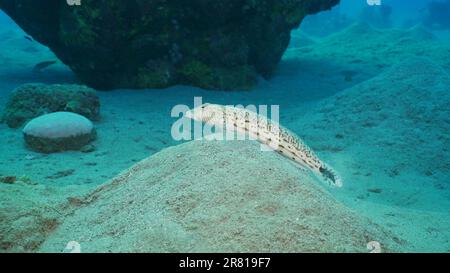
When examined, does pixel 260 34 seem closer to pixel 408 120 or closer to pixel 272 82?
pixel 272 82

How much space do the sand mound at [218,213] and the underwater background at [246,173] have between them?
0.01 meters

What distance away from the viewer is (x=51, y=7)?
11.1 metres

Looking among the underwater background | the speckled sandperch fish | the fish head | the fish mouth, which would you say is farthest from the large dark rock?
the fish mouth

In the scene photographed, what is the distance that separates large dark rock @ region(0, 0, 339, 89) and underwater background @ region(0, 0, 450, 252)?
2.04 feet

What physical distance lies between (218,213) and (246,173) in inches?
Answer: 23.0

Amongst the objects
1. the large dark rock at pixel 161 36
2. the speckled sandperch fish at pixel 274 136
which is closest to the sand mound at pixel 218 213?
the speckled sandperch fish at pixel 274 136

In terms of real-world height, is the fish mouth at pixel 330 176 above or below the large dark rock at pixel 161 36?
below

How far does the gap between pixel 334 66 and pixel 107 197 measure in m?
13.6

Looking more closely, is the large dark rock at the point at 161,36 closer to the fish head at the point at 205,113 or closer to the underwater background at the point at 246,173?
the underwater background at the point at 246,173

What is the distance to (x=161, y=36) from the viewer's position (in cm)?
1023

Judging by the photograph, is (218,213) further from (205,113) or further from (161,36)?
(161,36)

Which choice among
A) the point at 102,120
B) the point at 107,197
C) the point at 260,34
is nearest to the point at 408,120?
the point at 260,34

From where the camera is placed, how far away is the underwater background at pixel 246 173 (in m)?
2.82

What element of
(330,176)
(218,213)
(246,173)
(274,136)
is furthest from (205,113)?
(218,213)
